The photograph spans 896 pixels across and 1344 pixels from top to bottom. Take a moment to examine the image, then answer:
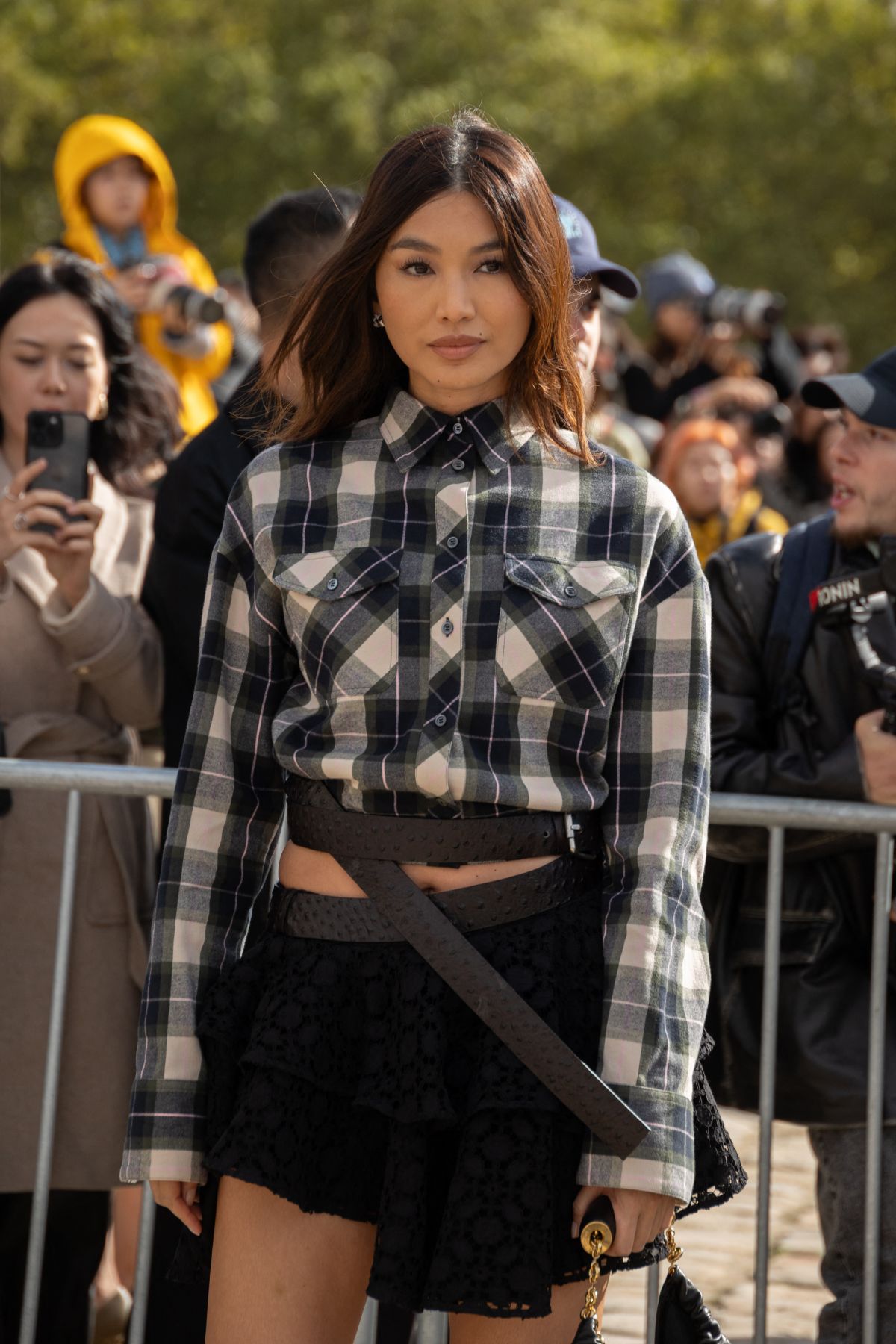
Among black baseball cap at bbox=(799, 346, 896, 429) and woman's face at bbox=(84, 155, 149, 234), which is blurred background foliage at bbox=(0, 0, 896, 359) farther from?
black baseball cap at bbox=(799, 346, 896, 429)

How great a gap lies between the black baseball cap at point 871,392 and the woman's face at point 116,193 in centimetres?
349

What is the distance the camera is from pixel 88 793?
3729 mm

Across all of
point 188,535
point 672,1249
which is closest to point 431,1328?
point 672,1249

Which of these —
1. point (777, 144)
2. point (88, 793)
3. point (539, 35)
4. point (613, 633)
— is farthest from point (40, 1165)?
point (539, 35)

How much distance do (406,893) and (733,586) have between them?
5.14 feet

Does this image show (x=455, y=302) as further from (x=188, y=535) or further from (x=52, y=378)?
(x=52, y=378)

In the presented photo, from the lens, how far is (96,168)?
6.58 metres

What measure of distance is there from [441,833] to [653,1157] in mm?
486

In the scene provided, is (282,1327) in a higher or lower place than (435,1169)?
lower

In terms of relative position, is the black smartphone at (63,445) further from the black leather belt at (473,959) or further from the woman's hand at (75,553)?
the black leather belt at (473,959)

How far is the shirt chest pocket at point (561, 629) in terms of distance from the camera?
2402mm

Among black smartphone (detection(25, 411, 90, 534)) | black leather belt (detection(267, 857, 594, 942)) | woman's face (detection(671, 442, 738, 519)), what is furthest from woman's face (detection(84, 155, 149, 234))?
black leather belt (detection(267, 857, 594, 942))

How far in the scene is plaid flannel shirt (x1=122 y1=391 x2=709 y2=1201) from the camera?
93.7 inches

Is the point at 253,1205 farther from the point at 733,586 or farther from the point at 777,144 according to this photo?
the point at 777,144
